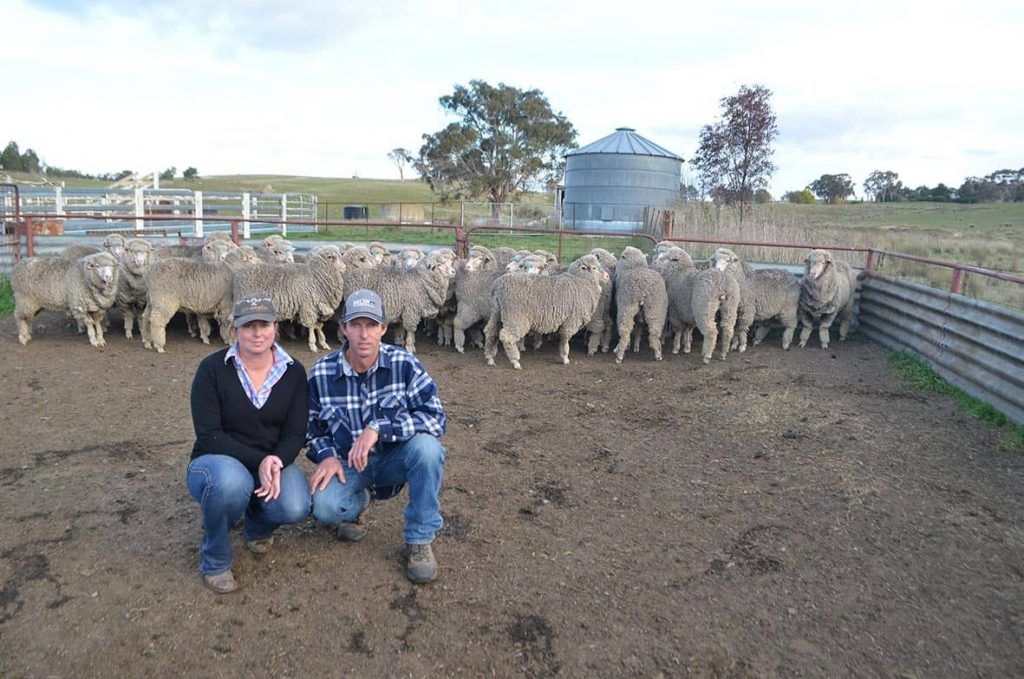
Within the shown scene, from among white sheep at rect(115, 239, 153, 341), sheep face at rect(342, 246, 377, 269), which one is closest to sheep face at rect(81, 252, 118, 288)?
white sheep at rect(115, 239, 153, 341)

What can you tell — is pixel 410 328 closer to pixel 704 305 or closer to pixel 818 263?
pixel 704 305

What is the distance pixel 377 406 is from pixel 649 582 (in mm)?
1671

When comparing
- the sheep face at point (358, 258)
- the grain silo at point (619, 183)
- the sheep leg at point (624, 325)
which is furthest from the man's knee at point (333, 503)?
the grain silo at point (619, 183)

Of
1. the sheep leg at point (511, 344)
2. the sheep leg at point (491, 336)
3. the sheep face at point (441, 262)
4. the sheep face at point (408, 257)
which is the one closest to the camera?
the sheep leg at point (511, 344)

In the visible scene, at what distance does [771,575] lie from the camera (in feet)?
12.5

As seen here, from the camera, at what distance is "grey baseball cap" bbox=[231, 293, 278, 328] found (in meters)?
3.46

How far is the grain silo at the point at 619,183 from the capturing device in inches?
Result: 1087

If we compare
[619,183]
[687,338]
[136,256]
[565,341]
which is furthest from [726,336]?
[619,183]

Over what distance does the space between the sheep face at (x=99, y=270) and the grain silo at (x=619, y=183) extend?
66.8ft

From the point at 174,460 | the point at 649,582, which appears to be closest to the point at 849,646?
the point at 649,582

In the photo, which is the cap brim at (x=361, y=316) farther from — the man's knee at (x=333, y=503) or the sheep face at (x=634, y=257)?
the sheep face at (x=634, y=257)

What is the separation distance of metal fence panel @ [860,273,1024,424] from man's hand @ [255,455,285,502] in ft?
19.3

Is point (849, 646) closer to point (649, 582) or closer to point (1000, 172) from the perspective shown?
point (649, 582)

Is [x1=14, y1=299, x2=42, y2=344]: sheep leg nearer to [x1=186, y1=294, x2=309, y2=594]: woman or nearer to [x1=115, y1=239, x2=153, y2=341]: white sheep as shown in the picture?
[x1=115, y1=239, x2=153, y2=341]: white sheep
